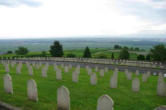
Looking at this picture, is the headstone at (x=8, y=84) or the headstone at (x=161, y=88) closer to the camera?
the headstone at (x=8, y=84)

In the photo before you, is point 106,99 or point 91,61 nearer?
point 106,99

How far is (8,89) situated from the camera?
299 inches

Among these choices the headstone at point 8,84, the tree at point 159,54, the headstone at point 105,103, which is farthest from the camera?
the tree at point 159,54

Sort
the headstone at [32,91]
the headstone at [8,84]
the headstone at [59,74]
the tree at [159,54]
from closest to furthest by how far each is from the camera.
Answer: the headstone at [32,91] < the headstone at [8,84] < the headstone at [59,74] < the tree at [159,54]

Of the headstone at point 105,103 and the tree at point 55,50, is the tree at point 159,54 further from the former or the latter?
the headstone at point 105,103

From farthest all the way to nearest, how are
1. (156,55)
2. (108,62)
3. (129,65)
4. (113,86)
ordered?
(156,55) < (108,62) < (129,65) < (113,86)

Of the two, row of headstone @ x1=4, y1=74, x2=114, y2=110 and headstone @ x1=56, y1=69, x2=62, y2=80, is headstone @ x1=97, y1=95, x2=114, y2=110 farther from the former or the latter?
headstone @ x1=56, y1=69, x2=62, y2=80

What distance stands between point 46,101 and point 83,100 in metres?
1.92

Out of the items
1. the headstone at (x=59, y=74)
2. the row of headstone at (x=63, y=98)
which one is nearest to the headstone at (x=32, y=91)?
the row of headstone at (x=63, y=98)

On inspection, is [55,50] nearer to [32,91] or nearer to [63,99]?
[32,91]

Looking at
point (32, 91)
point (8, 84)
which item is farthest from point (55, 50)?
point (32, 91)

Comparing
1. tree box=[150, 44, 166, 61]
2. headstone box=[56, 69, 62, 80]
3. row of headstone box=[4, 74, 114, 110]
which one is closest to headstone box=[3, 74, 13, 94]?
row of headstone box=[4, 74, 114, 110]

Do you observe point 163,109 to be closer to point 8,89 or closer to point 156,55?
point 8,89

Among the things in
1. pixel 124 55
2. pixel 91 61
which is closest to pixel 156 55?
pixel 124 55
